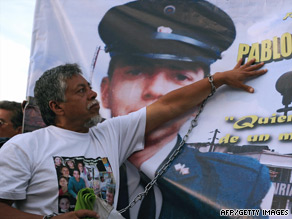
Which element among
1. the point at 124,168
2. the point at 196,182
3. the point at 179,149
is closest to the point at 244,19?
the point at 179,149

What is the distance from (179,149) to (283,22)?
73 centimetres

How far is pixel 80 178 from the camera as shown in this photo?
1.63 meters

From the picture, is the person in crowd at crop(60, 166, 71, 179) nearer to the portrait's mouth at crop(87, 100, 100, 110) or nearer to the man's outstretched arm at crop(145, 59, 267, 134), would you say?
the portrait's mouth at crop(87, 100, 100, 110)

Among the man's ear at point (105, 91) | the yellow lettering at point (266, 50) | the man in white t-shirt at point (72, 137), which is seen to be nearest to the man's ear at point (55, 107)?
the man in white t-shirt at point (72, 137)

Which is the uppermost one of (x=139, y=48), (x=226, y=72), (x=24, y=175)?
(x=139, y=48)

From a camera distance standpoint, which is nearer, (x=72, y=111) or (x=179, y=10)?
(x=72, y=111)

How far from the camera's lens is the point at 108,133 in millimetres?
1842

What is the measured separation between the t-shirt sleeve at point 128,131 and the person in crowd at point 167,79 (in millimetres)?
44

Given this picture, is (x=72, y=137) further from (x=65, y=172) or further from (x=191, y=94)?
(x=191, y=94)

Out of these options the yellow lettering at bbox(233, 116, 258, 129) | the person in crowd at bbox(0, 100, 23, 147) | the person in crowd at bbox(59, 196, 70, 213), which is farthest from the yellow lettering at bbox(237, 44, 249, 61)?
the person in crowd at bbox(0, 100, 23, 147)

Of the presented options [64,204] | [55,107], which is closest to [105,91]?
[55,107]

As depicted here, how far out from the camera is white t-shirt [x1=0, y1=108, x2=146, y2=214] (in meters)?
1.55

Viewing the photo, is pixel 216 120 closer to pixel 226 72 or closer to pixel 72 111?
pixel 226 72

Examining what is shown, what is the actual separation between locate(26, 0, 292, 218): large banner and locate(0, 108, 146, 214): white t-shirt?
113mm
